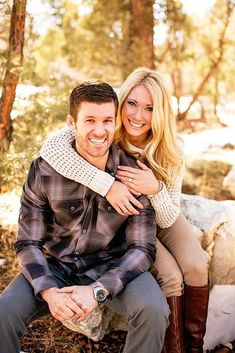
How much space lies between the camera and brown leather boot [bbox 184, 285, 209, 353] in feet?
10.3

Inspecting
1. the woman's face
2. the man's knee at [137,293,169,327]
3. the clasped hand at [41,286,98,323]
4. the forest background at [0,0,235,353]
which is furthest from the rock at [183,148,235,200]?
the clasped hand at [41,286,98,323]

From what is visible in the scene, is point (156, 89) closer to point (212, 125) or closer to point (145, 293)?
point (145, 293)

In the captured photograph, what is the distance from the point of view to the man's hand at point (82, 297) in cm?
257

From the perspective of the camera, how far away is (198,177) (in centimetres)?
670

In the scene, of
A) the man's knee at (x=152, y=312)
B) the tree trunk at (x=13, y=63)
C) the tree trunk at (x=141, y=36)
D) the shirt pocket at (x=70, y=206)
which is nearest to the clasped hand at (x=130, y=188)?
the shirt pocket at (x=70, y=206)

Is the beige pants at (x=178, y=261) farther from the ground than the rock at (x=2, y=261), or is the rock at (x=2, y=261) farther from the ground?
the beige pants at (x=178, y=261)

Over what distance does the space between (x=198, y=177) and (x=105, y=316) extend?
3.63 meters

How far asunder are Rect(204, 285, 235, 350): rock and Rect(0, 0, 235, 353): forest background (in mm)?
654

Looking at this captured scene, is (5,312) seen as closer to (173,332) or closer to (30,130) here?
(173,332)

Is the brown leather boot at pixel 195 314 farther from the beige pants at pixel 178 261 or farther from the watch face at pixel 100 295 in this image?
the watch face at pixel 100 295

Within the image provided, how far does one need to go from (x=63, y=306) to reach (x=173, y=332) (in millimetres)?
793

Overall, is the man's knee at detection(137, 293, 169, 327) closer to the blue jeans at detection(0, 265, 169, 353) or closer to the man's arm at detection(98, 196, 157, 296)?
the blue jeans at detection(0, 265, 169, 353)

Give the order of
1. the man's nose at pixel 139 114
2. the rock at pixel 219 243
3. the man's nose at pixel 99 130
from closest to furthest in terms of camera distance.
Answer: the man's nose at pixel 99 130 < the man's nose at pixel 139 114 < the rock at pixel 219 243

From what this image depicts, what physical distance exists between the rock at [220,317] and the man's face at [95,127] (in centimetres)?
148
